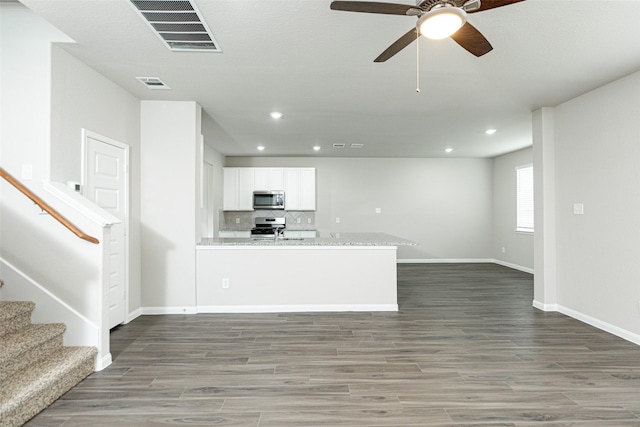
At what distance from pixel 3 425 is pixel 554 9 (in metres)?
4.10

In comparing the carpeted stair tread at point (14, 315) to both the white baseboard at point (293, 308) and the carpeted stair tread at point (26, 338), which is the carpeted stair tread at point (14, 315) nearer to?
the carpeted stair tread at point (26, 338)

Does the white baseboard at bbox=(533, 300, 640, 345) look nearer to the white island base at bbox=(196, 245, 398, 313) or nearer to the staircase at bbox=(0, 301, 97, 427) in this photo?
the white island base at bbox=(196, 245, 398, 313)

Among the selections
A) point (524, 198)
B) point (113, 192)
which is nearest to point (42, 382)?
point (113, 192)

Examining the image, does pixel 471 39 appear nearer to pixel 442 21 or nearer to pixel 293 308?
pixel 442 21

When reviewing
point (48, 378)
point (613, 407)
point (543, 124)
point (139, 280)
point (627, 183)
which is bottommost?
point (613, 407)

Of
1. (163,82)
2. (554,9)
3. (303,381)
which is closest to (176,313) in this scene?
(303,381)

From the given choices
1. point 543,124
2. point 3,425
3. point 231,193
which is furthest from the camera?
point 231,193

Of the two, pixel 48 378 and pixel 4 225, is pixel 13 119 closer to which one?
pixel 4 225

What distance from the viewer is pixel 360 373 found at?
2.69 m

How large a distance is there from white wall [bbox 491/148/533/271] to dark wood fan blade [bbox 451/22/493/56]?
18.0 ft

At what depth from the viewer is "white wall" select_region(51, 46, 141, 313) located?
290 cm

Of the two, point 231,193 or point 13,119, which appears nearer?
point 13,119

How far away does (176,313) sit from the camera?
Result: 420 cm

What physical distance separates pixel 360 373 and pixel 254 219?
18.0 feet
